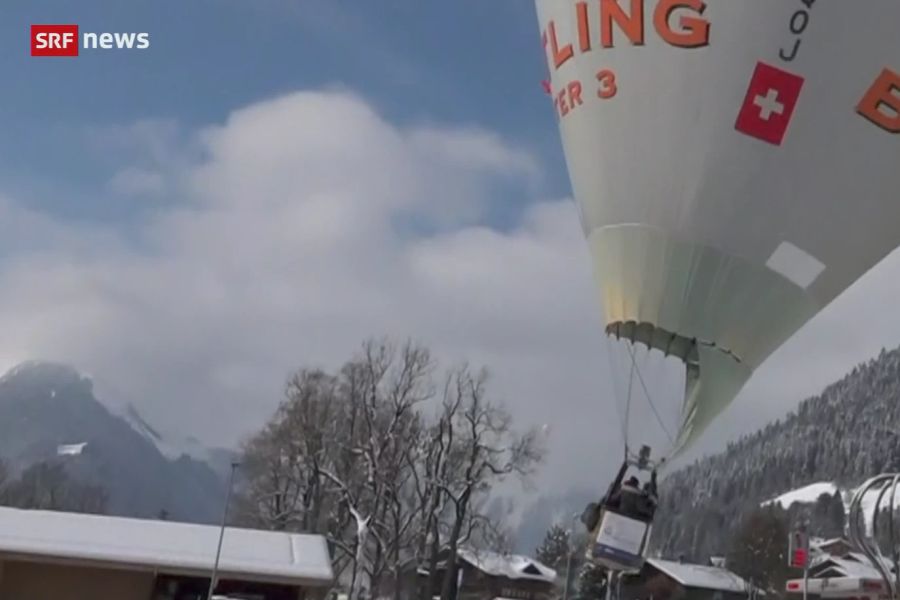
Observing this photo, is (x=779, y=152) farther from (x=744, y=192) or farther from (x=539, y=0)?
(x=539, y=0)

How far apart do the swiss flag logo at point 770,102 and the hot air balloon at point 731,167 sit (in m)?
0.01

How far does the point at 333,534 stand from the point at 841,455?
14303cm

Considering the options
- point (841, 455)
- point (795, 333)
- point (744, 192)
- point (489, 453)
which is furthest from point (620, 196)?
point (841, 455)

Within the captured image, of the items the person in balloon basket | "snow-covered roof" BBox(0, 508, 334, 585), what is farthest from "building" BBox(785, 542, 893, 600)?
the person in balloon basket

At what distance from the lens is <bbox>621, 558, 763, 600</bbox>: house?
6488 cm

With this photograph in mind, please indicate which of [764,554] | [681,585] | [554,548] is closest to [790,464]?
[554,548]

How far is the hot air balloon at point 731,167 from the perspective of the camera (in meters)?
11.4

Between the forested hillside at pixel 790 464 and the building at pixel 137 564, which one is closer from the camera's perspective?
the building at pixel 137 564

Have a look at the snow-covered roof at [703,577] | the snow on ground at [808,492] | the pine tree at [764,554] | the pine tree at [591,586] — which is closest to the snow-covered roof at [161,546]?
the pine tree at [591,586]

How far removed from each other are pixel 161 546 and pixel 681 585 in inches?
2016

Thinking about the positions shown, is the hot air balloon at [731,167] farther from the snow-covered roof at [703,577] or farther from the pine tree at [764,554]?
the snow-covered roof at [703,577]

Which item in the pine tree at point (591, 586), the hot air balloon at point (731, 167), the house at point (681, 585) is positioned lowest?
the house at point (681, 585)

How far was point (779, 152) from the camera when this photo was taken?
11555 mm

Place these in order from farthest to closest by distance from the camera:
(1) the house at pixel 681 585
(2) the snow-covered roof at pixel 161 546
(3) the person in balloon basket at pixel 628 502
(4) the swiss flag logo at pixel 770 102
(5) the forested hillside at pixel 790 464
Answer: (5) the forested hillside at pixel 790 464 < (1) the house at pixel 681 585 < (2) the snow-covered roof at pixel 161 546 < (4) the swiss flag logo at pixel 770 102 < (3) the person in balloon basket at pixel 628 502
